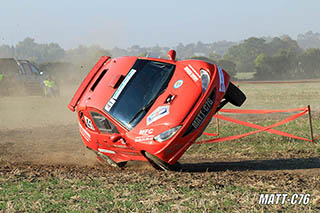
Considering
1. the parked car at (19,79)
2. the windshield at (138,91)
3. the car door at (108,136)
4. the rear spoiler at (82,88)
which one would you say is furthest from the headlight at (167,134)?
the parked car at (19,79)

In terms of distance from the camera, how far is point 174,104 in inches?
293

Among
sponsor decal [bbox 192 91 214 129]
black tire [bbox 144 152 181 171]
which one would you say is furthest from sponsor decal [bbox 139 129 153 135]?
sponsor decal [bbox 192 91 214 129]

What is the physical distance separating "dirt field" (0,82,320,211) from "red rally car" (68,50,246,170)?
0.44 m

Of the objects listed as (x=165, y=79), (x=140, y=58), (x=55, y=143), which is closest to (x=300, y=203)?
(x=165, y=79)

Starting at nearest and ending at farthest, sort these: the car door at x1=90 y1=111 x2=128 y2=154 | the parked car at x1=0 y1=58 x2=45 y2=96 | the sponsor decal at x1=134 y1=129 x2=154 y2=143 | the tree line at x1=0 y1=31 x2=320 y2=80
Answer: the sponsor decal at x1=134 y1=129 x2=154 y2=143
the car door at x1=90 y1=111 x2=128 y2=154
the parked car at x1=0 y1=58 x2=45 y2=96
the tree line at x1=0 y1=31 x2=320 y2=80

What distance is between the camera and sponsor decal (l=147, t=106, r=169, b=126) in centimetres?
735

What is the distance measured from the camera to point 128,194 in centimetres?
601

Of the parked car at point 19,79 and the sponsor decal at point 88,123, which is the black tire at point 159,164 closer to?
the sponsor decal at point 88,123

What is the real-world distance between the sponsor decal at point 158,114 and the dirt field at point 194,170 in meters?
0.92

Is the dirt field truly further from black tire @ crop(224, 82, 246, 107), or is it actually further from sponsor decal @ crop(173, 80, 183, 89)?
sponsor decal @ crop(173, 80, 183, 89)

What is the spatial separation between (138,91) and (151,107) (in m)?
0.45

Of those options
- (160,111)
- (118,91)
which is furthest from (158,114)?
(118,91)

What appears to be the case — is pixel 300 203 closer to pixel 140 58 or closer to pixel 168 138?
pixel 168 138

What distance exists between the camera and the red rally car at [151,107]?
7.23m
